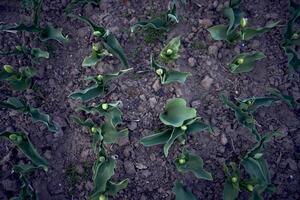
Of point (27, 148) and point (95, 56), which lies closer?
point (27, 148)

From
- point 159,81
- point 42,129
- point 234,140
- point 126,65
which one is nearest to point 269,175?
point 234,140

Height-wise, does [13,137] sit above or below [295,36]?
below

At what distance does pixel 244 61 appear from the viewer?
2662 millimetres

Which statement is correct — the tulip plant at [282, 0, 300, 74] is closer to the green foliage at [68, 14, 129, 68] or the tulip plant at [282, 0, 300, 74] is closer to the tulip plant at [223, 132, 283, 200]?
the tulip plant at [223, 132, 283, 200]

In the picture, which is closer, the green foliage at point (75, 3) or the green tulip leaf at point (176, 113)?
the green tulip leaf at point (176, 113)

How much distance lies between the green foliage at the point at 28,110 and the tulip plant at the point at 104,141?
0.17 meters

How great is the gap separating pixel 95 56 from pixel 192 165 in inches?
39.0

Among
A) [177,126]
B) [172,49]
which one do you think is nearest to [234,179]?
[177,126]

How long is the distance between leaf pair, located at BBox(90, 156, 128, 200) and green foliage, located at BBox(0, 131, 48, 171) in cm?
33

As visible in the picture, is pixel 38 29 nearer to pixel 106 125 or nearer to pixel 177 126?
pixel 106 125

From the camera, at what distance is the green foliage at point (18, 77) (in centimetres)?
252

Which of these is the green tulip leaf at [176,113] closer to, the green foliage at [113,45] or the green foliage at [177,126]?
the green foliage at [177,126]

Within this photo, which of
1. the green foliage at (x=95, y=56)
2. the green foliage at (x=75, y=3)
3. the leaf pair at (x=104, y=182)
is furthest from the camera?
the green foliage at (x=75, y=3)

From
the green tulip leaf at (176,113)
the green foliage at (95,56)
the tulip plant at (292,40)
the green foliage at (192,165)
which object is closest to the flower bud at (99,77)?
the green foliage at (95,56)
